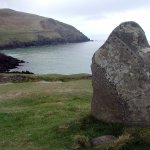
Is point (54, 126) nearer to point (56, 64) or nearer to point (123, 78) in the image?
point (123, 78)

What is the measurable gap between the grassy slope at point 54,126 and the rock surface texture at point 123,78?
0.62 m

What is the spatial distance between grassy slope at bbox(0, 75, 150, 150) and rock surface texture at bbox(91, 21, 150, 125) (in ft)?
2.03

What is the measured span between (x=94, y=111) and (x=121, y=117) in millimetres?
1560

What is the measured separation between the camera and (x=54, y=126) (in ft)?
64.7

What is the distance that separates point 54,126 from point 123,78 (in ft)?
13.5

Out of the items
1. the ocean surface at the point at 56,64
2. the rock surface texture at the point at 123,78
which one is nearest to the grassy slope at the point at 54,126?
the rock surface texture at the point at 123,78

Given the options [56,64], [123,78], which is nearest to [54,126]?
[123,78]

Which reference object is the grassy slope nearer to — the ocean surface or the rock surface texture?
the rock surface texture

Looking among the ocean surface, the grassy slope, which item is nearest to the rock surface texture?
the grassy slope

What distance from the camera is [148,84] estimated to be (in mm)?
17562

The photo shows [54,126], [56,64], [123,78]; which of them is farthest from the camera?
[56,64]

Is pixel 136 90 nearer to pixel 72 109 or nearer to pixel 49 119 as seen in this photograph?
pixel 49 119

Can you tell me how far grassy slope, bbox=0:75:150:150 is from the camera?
16.4 m

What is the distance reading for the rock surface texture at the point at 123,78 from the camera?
17469 millimetres
